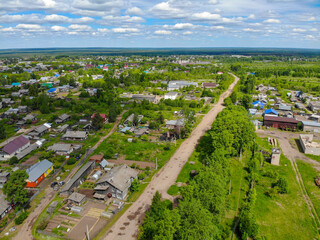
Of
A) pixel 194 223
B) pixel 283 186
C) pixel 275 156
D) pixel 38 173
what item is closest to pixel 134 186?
pixel 194 223

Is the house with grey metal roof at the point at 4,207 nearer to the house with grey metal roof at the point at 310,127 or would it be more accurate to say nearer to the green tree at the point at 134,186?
the green tree at the point at 134,186

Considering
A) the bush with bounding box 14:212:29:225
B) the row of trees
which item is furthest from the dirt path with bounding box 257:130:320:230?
the bush with bounding box 14:212:29:225

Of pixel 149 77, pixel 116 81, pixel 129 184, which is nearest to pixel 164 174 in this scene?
pixel 129 184

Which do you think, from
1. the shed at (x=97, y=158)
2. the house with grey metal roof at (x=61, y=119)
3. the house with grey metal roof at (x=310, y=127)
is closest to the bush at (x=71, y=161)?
the shed at (x=97, y=158)

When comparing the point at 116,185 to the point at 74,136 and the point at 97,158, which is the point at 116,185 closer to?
the point at 97,158

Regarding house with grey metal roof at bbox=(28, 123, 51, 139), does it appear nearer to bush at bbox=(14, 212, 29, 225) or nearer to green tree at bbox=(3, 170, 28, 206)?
green tree at bbox=(3, 170, 28, 206)

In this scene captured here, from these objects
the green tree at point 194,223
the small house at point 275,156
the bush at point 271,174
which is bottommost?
the bush at point 271,174

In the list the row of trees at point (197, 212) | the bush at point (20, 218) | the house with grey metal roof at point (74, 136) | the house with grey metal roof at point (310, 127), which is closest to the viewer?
the row of trees at point (197, 212)
